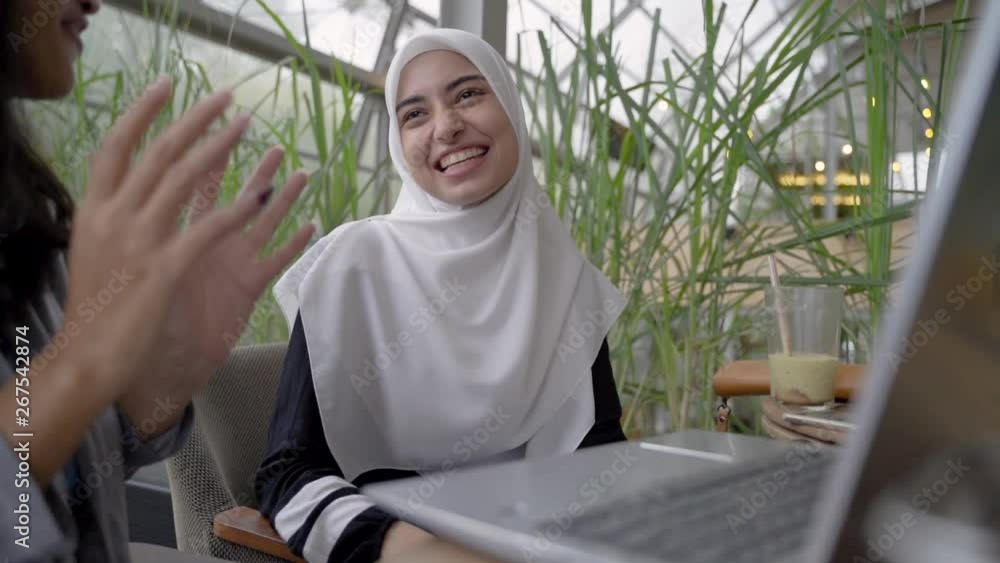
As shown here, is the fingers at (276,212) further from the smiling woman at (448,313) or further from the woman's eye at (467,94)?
the woman's eye at (467,94)

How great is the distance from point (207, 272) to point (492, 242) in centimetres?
81

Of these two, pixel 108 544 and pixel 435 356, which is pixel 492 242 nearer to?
pixel 435 356

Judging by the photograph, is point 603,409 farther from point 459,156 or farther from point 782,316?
point 459,156

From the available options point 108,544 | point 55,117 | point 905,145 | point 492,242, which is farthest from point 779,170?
point 108,544

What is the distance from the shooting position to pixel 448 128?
134 centimetres

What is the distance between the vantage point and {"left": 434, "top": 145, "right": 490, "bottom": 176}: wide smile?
1.37 metres

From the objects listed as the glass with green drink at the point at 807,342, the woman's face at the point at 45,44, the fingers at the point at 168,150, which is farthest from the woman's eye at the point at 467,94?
the fingers at the point at 168,150

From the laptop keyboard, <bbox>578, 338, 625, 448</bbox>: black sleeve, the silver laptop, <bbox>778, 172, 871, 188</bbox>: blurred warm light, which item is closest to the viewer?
the silver laptop

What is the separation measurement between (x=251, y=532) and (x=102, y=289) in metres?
0.62

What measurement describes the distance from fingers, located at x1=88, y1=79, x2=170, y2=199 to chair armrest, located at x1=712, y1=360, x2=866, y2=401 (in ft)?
3.67

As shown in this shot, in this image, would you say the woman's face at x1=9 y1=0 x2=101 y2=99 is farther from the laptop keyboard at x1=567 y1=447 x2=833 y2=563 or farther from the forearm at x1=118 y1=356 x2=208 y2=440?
the laptop keyboard at x1=567 y1=447 x2=833 y2=563

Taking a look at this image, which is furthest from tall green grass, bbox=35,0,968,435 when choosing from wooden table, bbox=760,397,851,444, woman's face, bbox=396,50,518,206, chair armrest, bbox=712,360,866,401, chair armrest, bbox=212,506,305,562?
chair armrest, bbox=212,506,305,562

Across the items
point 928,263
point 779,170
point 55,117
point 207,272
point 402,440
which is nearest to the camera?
point 928,263

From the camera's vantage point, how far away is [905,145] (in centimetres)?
171
